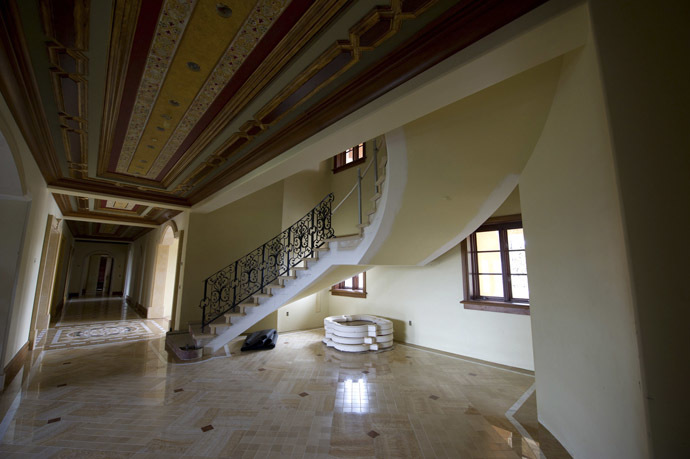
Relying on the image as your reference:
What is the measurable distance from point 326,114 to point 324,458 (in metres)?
3.02

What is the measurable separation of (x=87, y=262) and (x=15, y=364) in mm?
14319

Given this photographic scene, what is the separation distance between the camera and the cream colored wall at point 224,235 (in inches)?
252

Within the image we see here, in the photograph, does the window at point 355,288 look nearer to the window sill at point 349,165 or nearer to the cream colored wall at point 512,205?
the window sill at point 349,165

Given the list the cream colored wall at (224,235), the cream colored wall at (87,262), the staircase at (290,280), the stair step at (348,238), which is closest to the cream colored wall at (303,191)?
the cream colored wall at (224,235)

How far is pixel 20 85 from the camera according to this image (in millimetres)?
2564

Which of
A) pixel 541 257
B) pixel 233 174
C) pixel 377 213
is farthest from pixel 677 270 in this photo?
pixel 233 174

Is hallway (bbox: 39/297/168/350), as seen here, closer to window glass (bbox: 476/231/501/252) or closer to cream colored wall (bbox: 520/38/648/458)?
window glass (bbox: 476/231/501/252)

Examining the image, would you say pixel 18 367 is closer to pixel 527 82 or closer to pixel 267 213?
pixel 267 213

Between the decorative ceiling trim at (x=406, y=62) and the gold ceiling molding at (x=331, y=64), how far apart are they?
123 millimetres

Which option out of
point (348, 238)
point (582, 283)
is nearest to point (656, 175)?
point (582, 283)

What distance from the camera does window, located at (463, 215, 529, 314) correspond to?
15.3 ft

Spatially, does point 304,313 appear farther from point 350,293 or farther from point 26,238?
point 26,238

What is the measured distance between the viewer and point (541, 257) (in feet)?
8.50

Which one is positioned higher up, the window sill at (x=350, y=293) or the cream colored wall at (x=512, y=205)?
the cream colored wall at (x=512, y=205)
